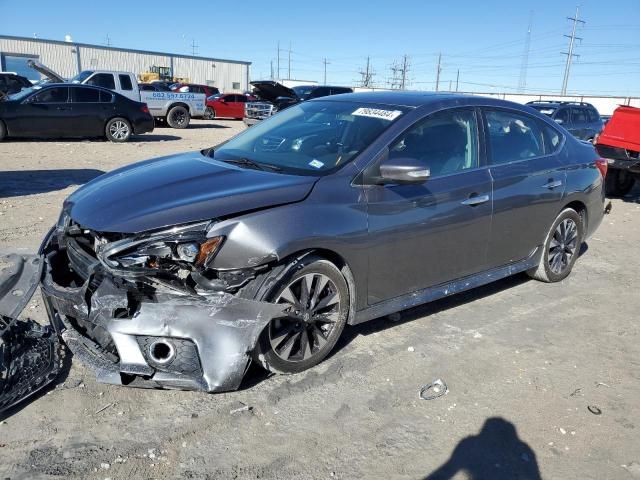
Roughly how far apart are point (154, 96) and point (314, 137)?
1819 cm

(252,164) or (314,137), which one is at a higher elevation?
(314,137)

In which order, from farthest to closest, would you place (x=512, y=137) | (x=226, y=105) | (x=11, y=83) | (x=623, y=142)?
1. (x=226, y=105)
2. (x=11, y=83)
3. (x=623, y=142)
4. (x=512, y=137)

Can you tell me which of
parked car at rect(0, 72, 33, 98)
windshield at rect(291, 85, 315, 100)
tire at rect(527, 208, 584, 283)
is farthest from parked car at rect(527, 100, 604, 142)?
parked car at rect(0, 72, 33, 98)

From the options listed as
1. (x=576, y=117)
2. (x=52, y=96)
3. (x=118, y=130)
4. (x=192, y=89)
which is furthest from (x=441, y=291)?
(x=192, y=89)

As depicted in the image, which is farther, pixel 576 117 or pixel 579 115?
pixel 579 115

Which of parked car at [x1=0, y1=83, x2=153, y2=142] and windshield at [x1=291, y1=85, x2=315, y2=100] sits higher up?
windshield at [x1=291, y1=85, x2=315, y2=100]

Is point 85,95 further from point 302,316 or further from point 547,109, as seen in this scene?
point 302,316

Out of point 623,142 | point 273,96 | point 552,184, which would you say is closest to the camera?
point 552,184

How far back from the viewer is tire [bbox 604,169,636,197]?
10.7 metres

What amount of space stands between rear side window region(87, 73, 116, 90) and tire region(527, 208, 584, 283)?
1633 cm

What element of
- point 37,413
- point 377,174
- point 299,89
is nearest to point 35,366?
point 37,413

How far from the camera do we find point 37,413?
9.81 ft

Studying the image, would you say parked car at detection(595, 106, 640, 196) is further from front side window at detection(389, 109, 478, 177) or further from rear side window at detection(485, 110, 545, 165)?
front side window at detection(389, 109, 478, 177)

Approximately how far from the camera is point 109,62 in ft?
147
